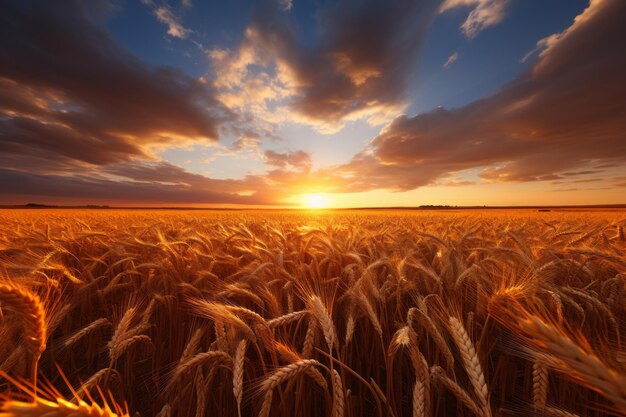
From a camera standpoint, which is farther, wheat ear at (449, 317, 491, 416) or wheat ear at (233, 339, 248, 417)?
wheat ear at (233, 339, 248, 417)

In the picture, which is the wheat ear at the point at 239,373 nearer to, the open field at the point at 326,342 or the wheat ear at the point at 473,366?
the open field at the point at 326,342

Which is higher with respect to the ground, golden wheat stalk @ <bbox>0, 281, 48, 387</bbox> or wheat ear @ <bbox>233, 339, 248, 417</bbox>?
golden wheat stalk @ <bbox>0, 281, 48, 387</bbox>

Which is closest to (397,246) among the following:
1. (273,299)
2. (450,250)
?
(450,250)

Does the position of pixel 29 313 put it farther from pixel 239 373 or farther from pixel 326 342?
pixel 326 342

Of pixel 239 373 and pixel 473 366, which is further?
pixel 239 373

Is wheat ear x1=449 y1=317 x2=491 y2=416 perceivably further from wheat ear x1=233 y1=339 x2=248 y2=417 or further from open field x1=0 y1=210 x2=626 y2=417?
wheat ear x1=233 y1=339 x2=248 y2=417

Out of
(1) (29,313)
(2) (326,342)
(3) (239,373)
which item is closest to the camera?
(1) (29,313)

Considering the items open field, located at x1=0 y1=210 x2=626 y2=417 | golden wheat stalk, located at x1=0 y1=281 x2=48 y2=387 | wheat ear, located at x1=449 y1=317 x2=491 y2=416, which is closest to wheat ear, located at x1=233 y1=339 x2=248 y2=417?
open field, located at x1=0 y1=210 x2=626 y2=417

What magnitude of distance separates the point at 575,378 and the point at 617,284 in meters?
2.45

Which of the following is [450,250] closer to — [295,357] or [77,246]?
[295,357]

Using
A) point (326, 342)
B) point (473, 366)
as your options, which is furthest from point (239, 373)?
point (473, 366)

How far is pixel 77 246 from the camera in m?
4.27

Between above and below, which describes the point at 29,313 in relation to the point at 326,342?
above

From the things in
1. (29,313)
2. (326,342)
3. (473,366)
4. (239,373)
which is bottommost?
(326,342)
